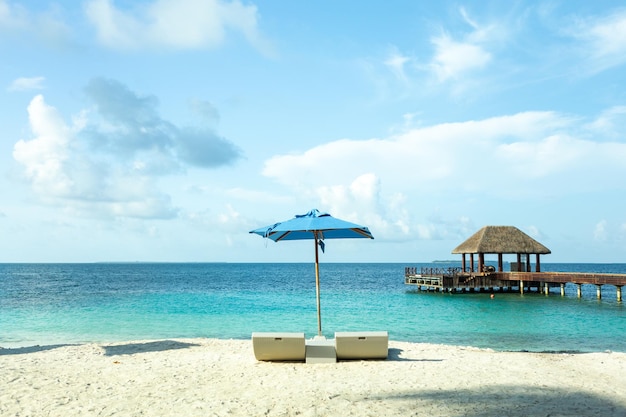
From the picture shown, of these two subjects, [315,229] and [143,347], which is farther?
[143,347]

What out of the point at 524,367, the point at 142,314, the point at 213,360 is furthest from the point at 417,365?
the point at 142,314

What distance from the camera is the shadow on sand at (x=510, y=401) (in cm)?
622

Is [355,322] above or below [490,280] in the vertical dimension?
above

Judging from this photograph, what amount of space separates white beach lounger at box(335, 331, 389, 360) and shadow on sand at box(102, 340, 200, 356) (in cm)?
494

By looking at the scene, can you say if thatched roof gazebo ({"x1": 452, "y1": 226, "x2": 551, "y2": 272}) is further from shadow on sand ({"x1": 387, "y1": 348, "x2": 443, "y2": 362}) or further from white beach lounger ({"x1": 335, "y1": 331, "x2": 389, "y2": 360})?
white beach lounger ({"x1": 335, "y1": 331, "x2": 389, "y2": 360})

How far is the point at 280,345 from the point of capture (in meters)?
8.91

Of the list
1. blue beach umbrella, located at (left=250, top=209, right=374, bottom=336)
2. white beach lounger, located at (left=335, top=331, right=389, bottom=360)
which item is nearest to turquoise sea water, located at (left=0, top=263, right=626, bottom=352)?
blue beach umbrella, located at (left=250, top=209, right=374, bottom=336)

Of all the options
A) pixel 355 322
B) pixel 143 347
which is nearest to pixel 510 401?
pixel 143 347

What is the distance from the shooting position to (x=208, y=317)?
22828mm

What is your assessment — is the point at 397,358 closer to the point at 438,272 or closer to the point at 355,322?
the point at 355,322

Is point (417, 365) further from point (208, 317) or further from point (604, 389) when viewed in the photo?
point (208, 317)

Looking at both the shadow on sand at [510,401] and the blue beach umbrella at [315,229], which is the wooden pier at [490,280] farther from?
the shadow on sand at [510,401]

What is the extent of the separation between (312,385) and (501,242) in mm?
33184

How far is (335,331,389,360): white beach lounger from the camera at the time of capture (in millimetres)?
8969
